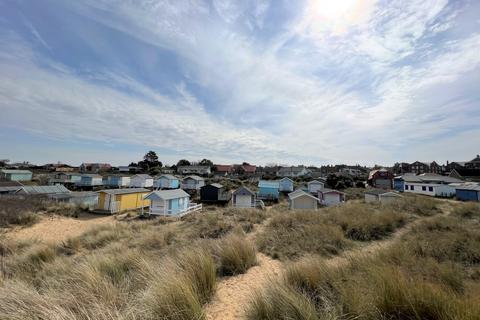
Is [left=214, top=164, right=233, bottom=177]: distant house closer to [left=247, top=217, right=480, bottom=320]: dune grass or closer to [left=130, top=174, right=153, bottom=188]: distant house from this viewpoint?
[left=130, top=174, right=153, bottom=188]: distant house

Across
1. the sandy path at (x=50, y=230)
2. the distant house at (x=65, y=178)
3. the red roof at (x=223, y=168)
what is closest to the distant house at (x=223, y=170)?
the red roof at (x=223, y=168)

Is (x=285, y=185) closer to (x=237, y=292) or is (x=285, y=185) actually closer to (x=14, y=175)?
(x=237, y=292)

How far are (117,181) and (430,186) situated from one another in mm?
68819

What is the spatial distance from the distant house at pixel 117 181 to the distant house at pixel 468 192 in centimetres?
6834

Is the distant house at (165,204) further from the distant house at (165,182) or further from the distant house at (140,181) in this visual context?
the distant house at (140,181)

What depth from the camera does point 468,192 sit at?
32969 millimetres

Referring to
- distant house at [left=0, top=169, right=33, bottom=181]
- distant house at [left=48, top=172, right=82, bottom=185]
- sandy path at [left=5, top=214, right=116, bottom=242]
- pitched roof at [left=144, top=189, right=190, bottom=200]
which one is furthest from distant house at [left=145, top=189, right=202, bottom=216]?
distant house at [left=0, top=169, right=33, bottom=181]

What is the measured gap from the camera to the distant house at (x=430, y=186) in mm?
37875

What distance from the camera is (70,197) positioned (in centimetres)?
2928

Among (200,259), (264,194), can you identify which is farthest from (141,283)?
(264,194)

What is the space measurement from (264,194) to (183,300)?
3792cm

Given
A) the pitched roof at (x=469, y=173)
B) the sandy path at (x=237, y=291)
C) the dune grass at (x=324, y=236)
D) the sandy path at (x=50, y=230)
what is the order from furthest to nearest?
the pitched roof at (x=469, y=173) → the sandy path at (x=50, y=230) → the dune grass at (x=324, y=236) → the sandy path at (x=237, y=291)

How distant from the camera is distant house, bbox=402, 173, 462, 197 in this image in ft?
124

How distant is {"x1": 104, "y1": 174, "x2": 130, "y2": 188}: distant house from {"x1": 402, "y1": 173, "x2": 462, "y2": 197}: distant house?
66.5 metres
